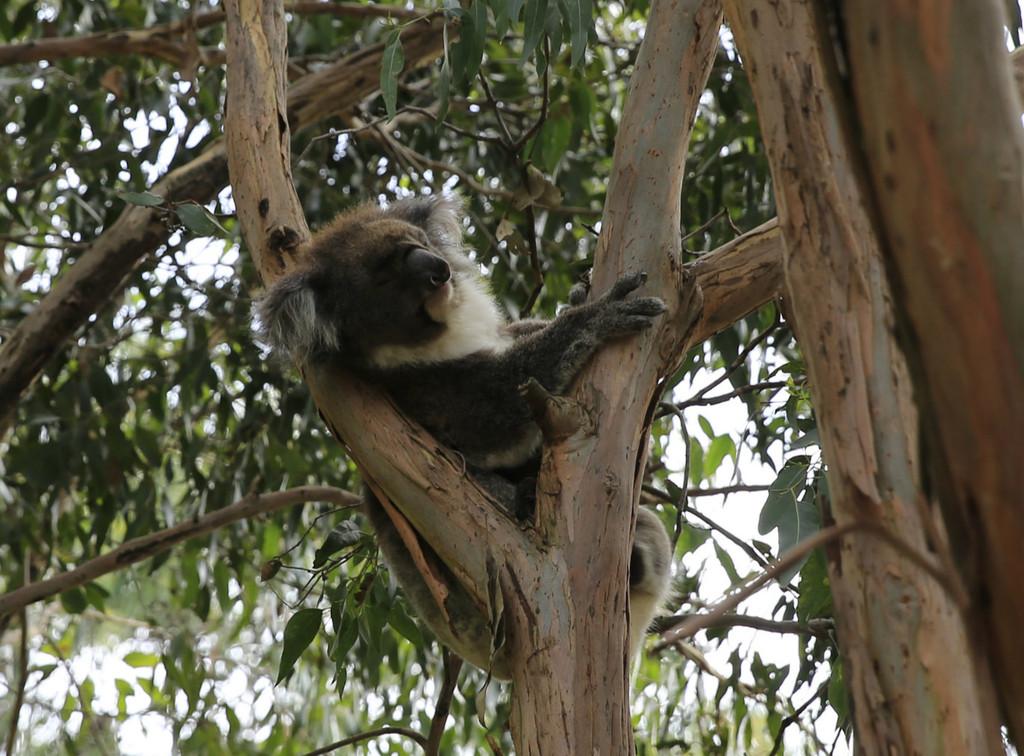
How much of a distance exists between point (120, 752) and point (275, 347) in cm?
296

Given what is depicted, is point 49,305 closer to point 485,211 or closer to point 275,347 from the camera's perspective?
point 275,347

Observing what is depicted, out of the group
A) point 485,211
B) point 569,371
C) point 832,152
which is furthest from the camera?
point 485,211

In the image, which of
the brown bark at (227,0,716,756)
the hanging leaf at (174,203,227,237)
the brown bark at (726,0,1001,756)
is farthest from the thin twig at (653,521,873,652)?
the hanging leaf at (174,203,227,237)

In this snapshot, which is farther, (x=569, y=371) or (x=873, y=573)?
(x=569, y=371)

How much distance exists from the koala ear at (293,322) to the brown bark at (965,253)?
5.85ft

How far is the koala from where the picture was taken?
7.87ft

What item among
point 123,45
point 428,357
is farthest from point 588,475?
point 123,45

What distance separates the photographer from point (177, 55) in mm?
3789

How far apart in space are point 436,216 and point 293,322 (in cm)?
82

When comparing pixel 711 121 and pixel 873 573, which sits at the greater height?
pixel 711 121

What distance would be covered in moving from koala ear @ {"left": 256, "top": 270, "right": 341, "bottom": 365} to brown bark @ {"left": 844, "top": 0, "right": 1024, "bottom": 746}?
1.78 metres

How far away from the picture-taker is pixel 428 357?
2.67 m

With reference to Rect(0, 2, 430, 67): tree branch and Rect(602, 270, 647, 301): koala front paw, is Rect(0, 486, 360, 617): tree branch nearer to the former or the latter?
Rect(602, 270, 647, 301): koala front paw

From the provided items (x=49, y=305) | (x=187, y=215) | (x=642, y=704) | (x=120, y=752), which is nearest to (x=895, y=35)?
(x=187, y=215)
